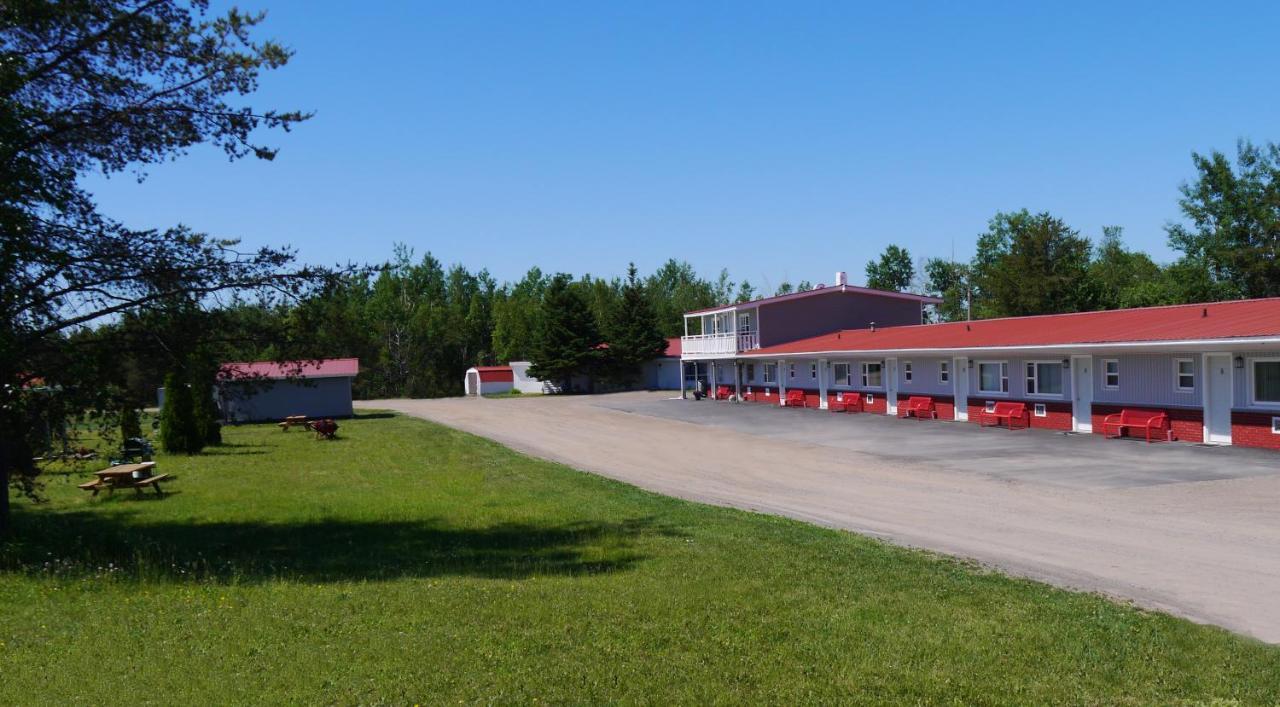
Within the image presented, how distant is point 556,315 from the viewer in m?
70.2

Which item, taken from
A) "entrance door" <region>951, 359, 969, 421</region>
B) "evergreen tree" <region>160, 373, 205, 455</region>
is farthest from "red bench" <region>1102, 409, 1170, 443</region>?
"evergreen tree" <region>160, 373, 205, 455</region>

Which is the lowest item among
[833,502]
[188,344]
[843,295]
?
[833,502]

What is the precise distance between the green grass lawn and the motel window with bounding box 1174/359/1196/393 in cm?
1625

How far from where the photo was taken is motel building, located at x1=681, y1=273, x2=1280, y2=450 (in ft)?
74.0

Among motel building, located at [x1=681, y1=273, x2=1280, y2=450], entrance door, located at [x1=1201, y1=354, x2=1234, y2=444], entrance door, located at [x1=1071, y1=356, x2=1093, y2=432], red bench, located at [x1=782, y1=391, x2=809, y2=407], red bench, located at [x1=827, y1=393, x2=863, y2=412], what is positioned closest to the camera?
motel building, located at [x1=681, y1=273, x2=1280, y2=450]

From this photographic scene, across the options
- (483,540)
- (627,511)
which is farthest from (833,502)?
(483,540)

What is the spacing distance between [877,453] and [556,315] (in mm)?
48106

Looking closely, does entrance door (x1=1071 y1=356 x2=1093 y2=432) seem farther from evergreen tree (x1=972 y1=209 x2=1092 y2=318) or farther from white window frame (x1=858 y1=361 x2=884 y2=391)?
evergreen tree (x1=972 y1=209 x2=1092 y2=318)

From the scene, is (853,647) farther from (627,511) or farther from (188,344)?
(188,344)

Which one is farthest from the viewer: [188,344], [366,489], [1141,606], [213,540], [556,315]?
[556,315]

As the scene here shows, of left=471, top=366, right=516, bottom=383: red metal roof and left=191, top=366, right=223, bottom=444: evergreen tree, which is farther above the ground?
left=471, top=366, right=516, bottom=383: red metal roof

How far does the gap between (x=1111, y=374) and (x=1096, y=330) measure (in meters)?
2.26

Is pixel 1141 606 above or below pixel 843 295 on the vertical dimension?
below

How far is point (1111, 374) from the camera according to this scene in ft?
86.9
